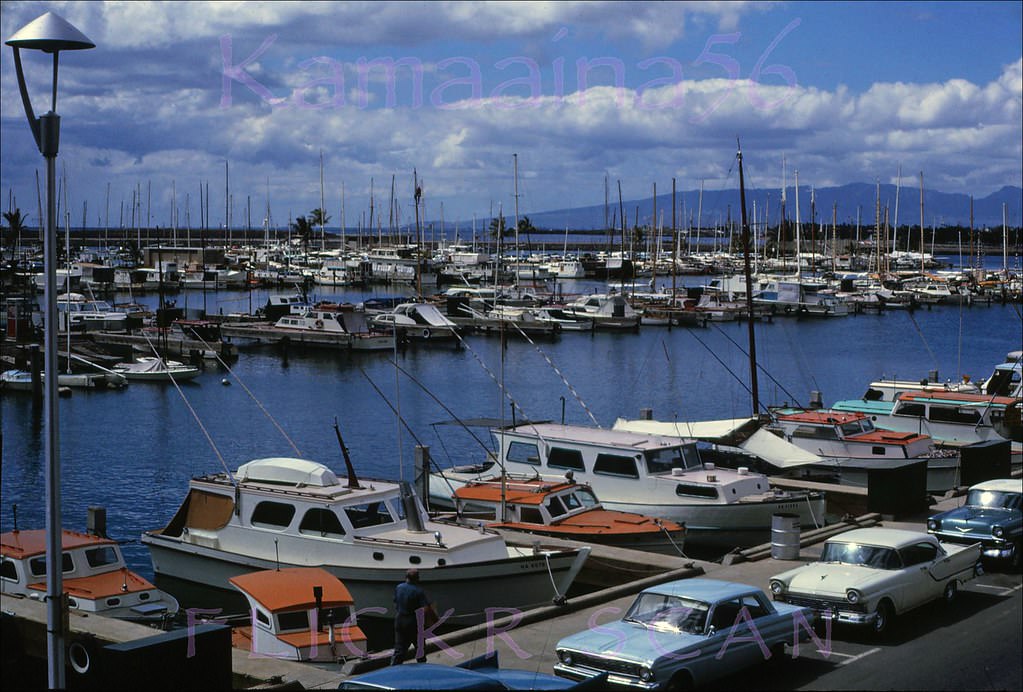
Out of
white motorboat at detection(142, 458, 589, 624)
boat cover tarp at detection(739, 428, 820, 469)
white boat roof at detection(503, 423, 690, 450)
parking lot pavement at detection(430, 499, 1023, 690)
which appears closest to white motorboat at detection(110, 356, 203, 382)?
white boat roof at detection(503, 423, 690, 450)

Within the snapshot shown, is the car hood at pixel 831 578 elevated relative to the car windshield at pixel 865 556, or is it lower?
lower

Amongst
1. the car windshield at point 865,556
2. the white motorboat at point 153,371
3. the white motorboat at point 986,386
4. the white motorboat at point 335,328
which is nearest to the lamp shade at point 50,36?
the car windshield at point 865,556

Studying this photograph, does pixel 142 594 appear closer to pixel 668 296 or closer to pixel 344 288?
pixel 668 296

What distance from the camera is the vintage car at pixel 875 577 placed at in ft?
62.0

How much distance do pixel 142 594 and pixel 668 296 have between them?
→ 112044mm

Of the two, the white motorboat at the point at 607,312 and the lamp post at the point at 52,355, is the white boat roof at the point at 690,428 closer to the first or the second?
the lamp post at the point at 52,355

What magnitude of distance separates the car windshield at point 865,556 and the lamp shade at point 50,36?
14.8 metres

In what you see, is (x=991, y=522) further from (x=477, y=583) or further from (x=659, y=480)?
(x=477, y=583)

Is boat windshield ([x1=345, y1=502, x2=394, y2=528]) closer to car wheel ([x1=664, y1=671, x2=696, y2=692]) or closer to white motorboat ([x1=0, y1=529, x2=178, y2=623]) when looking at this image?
white motorboat ([x1=0, y1=529, x2=178, y2=623])

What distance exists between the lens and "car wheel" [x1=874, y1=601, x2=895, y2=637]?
62.2 feet

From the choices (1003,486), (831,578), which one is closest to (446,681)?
(831,578)

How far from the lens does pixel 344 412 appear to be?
64125 millimetres

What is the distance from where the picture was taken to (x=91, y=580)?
2470 cm

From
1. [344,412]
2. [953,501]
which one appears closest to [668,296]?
[344,412]
